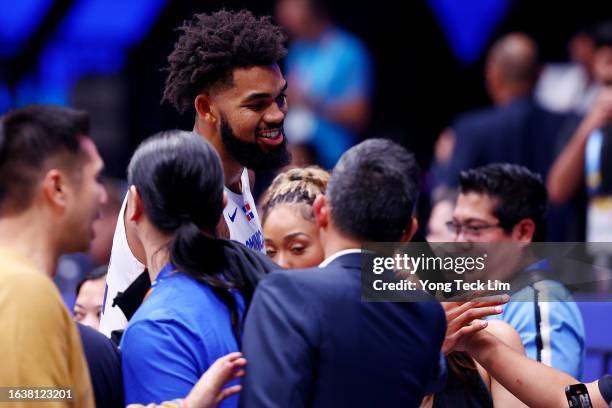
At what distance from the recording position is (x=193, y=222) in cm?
308

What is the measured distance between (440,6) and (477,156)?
1848 millimetres

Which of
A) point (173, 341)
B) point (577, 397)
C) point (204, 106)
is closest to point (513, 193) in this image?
point (577, 397)

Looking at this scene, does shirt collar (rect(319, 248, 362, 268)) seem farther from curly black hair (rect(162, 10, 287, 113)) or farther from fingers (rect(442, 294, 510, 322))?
curly black hair (rect(162, 10, 287, 113))

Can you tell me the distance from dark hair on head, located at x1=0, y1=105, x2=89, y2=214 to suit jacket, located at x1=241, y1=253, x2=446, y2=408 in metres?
0.60

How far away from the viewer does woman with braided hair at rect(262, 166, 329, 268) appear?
4.26m

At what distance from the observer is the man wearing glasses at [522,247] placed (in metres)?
4.45

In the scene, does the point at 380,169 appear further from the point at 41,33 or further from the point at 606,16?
Result: the point at 41,33

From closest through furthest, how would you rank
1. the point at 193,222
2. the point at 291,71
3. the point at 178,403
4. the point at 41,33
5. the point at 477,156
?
1. the point at 178,403
2. the point at 193,222
3. the point at 477,156
4. the point at 291,71
5. the point at 41,33

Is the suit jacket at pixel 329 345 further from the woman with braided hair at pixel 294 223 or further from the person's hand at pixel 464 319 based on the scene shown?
the woman with braided hair at pixel 294 223

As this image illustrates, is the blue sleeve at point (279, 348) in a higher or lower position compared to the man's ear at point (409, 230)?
lower

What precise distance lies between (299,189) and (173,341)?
1.50 meters

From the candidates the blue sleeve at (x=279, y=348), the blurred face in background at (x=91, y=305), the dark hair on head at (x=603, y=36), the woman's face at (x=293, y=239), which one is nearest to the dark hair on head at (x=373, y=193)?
the blue sleeve at (x=279, y=348)

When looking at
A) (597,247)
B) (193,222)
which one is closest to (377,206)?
(193,222)

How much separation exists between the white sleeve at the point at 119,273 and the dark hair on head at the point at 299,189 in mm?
676
